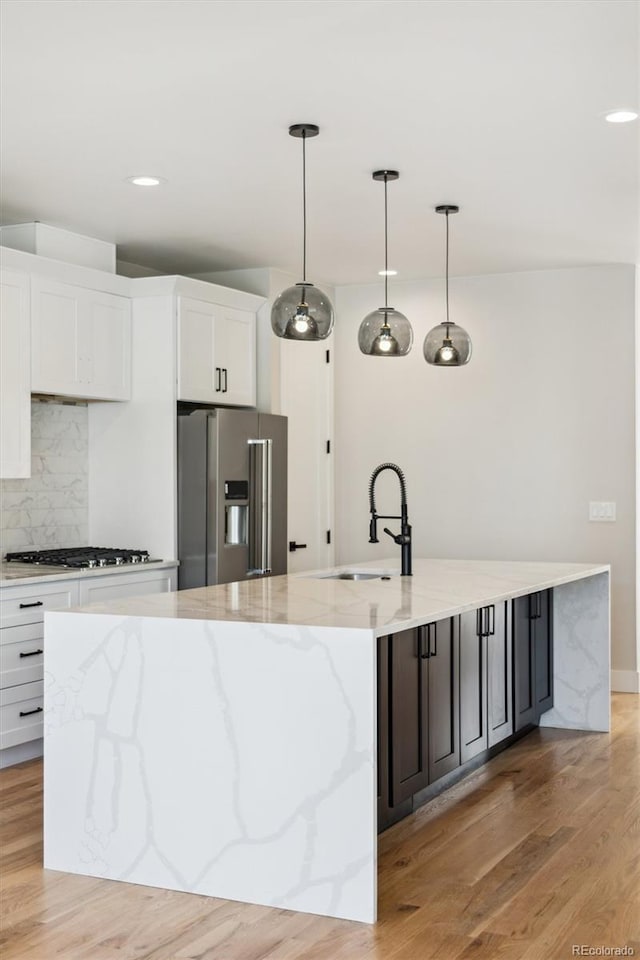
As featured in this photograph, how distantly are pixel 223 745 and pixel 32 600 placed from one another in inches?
78.0

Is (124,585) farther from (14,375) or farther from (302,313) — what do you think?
(302,313)

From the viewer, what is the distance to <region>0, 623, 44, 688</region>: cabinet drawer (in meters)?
4.84

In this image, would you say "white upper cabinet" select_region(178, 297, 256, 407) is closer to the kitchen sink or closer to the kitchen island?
the kitchen sink

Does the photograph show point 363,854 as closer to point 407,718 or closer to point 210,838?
point 210,838

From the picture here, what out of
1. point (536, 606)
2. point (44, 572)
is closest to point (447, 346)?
point (536, 606)

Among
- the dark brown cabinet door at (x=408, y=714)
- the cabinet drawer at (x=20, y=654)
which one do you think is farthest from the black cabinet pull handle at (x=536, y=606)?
the cabinet drawer at (x=20, y=654)

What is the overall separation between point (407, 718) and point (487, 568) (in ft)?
5.12

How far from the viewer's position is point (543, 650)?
551 cm

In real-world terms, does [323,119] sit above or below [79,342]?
above

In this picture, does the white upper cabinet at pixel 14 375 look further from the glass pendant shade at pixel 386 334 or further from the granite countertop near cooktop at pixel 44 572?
the glass pendant shade at pixel 386 334

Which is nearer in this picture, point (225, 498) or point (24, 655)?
point (24, 655)

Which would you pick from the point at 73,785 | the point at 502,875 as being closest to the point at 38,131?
the point at 73,785

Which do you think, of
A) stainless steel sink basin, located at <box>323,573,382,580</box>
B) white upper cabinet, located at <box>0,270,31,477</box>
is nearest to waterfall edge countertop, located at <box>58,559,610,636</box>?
stainless steel sink basin, located at <box>323,573,382,580</box>

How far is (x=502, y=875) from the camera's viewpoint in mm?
3459
